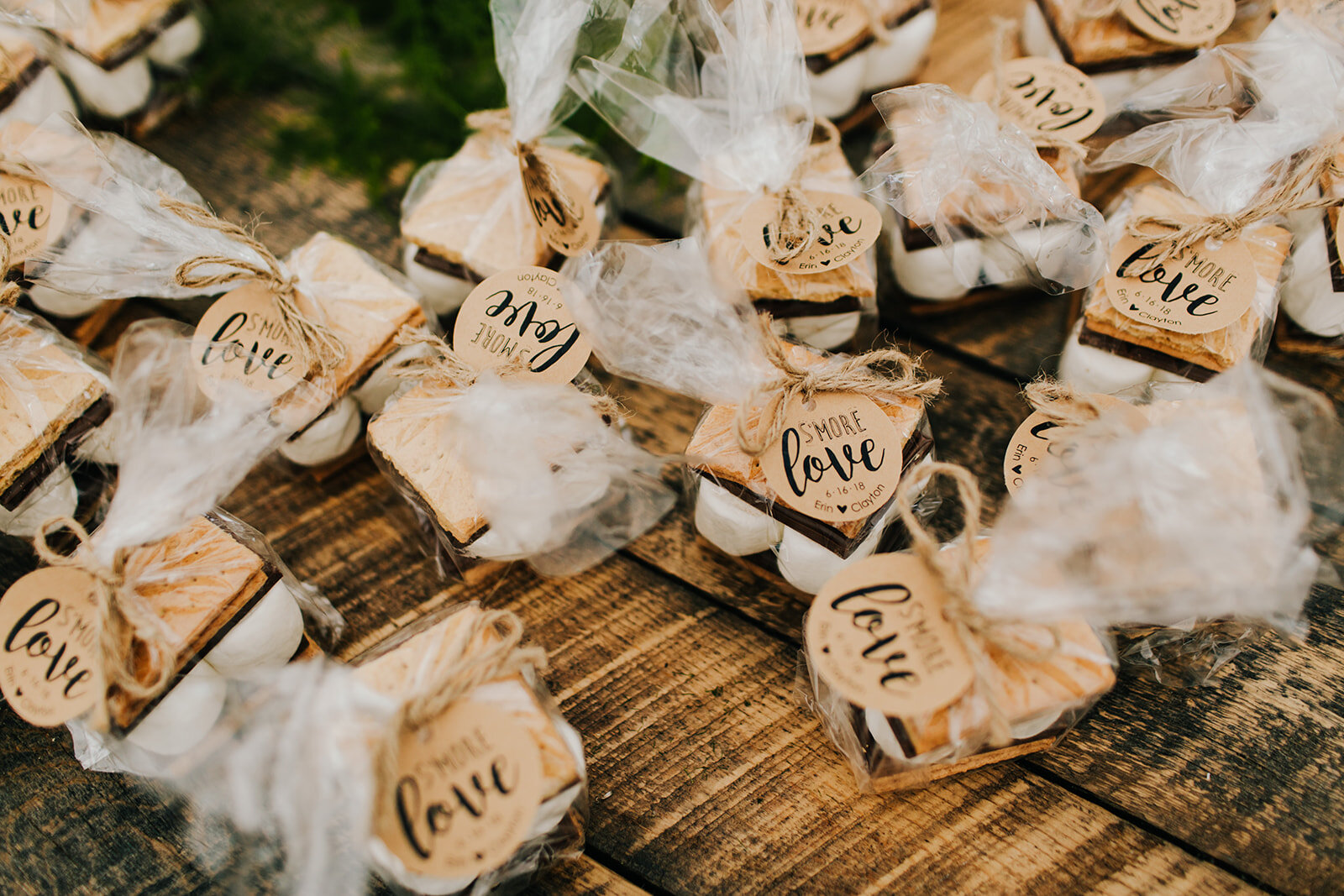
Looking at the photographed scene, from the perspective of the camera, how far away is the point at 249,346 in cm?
93

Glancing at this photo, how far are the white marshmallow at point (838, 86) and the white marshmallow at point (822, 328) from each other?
0.32 meters

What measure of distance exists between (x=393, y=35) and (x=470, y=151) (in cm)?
47

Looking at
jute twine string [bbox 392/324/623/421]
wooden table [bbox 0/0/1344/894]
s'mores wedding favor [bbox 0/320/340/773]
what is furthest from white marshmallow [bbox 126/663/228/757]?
jute twine string [bbox 392/324/623/421]

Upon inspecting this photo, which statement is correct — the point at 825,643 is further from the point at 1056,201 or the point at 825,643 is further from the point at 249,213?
the point at 249,213

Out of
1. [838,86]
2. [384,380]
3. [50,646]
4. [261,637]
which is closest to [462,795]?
[261,637]

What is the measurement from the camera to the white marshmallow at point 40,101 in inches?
43.7

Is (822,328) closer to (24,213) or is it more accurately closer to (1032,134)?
(1032,134)

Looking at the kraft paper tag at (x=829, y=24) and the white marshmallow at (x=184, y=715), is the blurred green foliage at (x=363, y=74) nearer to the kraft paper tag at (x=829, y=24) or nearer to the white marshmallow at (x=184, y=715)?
the kraft paper tag at (x=829, y=24)

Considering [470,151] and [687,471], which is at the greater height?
[470,151]

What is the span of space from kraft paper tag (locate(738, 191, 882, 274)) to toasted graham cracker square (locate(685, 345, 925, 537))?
124 mm

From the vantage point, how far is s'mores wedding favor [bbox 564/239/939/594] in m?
0.82

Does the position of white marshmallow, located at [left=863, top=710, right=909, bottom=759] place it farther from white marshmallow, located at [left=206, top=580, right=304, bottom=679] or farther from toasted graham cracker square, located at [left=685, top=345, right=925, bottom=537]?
white marshmallow, located at [left=206, top=580, right=304, bottom=679]

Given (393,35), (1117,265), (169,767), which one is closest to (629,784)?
(169,767)

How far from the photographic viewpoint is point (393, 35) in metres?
1.42
